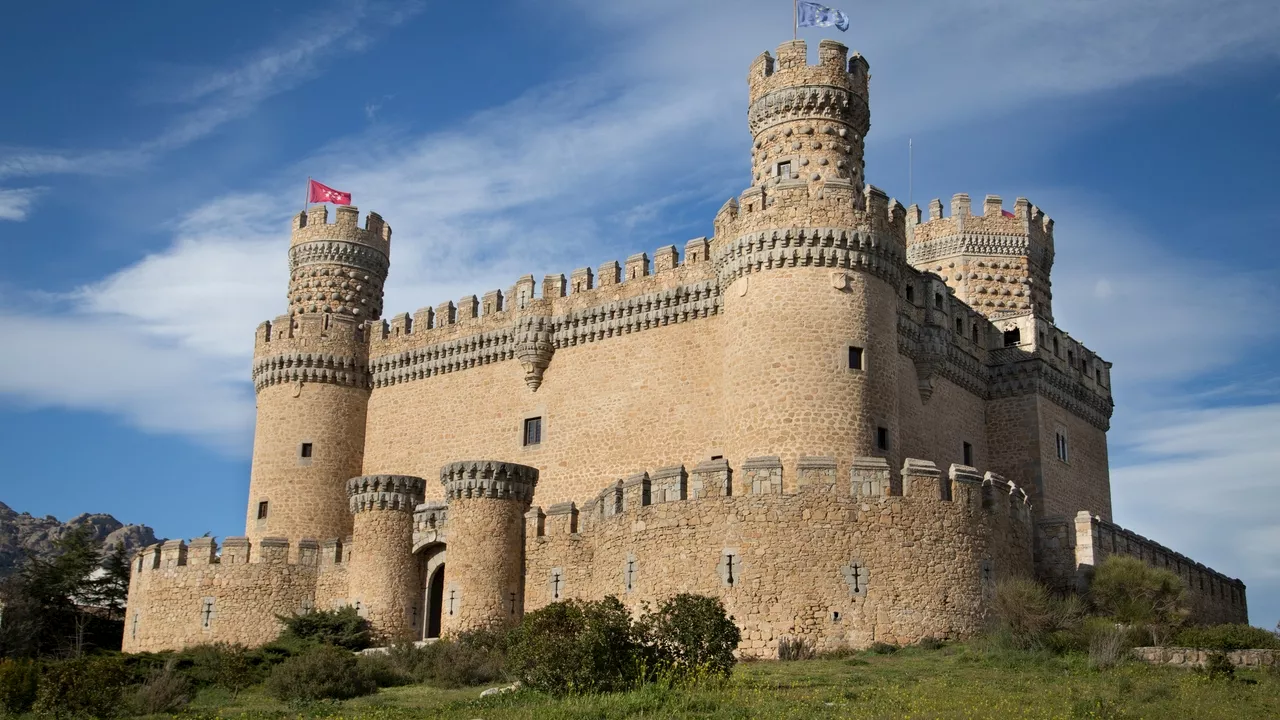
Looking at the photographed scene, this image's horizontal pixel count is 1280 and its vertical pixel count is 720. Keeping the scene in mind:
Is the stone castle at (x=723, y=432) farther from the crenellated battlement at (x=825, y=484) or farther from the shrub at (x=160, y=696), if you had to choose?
the shrub at (x=160, y=696)

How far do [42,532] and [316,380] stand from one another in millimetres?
42983

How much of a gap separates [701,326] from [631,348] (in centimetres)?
204

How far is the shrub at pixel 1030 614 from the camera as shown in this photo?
21.8 m

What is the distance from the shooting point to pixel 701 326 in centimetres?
3108

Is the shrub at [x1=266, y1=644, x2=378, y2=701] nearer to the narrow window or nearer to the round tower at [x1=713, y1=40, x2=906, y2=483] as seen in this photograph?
the round tower at [x1=713, y1=40, x2=906, y2=483]

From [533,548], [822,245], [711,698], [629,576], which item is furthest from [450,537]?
[711,698]

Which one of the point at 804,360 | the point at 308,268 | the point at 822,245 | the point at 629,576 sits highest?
the point at 308,268

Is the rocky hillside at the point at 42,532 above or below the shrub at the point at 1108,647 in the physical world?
above

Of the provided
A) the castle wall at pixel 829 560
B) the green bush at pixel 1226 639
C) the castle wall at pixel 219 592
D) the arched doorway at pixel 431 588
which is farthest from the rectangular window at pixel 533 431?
the green bush at pixel 1226 639

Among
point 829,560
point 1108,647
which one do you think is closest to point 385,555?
point 829,560

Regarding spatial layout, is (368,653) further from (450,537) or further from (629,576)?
(629,576)

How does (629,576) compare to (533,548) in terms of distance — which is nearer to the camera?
(629,576)

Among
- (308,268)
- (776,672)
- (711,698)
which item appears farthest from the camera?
(308,268)

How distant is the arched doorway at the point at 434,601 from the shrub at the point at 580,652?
31.5 feet
